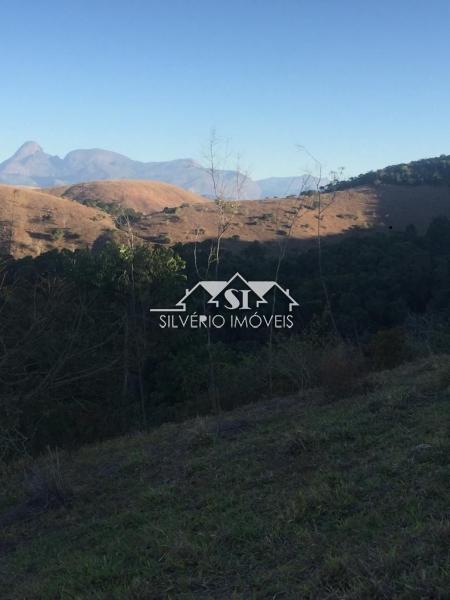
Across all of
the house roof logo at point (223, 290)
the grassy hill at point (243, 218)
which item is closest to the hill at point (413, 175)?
the grassy hill at point (243, 218)

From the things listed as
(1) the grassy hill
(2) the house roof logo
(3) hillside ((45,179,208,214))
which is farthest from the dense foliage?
(3) hillside ((45,179,208,214))

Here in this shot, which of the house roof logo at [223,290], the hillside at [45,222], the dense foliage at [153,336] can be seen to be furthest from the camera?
the hillside at [45,222]

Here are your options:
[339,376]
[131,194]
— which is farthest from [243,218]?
[131,194]

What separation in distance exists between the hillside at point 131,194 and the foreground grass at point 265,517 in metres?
71.9

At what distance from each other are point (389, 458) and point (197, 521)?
184 centimetres

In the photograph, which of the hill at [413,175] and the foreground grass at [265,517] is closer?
the foreground grass at [265,517]

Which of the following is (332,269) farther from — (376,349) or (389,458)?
(389,458)

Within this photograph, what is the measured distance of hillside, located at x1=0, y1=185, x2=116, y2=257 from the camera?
39.6 meters

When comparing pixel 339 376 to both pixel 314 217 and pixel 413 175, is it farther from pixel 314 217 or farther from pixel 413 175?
pixel 413 175

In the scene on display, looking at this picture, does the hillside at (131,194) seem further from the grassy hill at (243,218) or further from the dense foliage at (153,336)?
the dense foliage at (153,336)

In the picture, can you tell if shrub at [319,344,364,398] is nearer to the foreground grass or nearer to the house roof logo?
the foreground grass

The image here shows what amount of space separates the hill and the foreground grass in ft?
174

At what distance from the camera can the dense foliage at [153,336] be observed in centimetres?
827

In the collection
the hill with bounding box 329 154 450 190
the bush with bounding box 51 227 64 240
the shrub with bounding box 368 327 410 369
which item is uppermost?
the hill with bounding box 329 154 450 190
